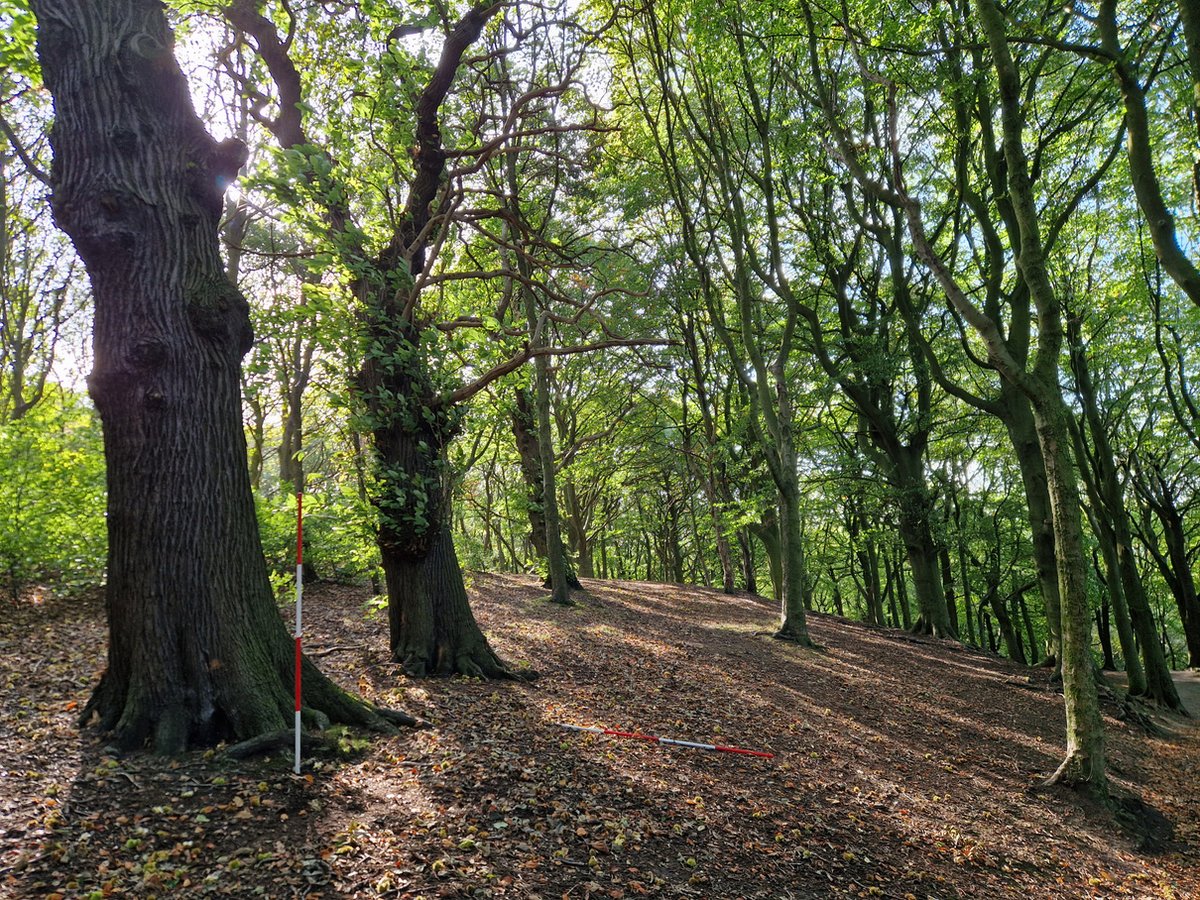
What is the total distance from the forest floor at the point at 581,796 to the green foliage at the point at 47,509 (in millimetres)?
469

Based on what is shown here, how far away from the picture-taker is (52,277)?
14195 mm

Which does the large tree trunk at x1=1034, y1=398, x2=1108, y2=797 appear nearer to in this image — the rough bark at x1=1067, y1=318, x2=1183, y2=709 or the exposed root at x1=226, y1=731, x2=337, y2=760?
the exposed root at x1=226, y1=731, x2=337, y2=760

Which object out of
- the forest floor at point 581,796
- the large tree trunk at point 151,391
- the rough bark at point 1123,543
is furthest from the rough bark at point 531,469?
the rough bark at point 1123,543

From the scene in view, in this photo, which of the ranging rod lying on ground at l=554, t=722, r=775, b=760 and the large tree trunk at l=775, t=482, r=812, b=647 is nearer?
the ranging rod lying on ground at l=554, t=722, r=775, b=760

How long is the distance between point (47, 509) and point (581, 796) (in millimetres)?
7072

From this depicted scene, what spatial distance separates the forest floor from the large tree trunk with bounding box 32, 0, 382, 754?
435 mm

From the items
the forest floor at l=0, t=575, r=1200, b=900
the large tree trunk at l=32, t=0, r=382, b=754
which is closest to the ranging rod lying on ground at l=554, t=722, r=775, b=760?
the forest floor at l=0, t=575, r=1200, b=900

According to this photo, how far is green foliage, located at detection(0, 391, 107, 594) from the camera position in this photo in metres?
7.05

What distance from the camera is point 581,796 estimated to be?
15.0 ft

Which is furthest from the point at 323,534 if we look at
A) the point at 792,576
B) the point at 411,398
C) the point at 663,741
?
the point at 792,576

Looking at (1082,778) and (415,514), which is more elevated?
(415,514)

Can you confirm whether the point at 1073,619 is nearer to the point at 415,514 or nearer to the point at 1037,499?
the point at 1037,499

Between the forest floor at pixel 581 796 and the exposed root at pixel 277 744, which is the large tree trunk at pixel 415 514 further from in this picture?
the exposed root at pixel 277 744

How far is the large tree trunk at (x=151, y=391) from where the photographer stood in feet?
13.2
